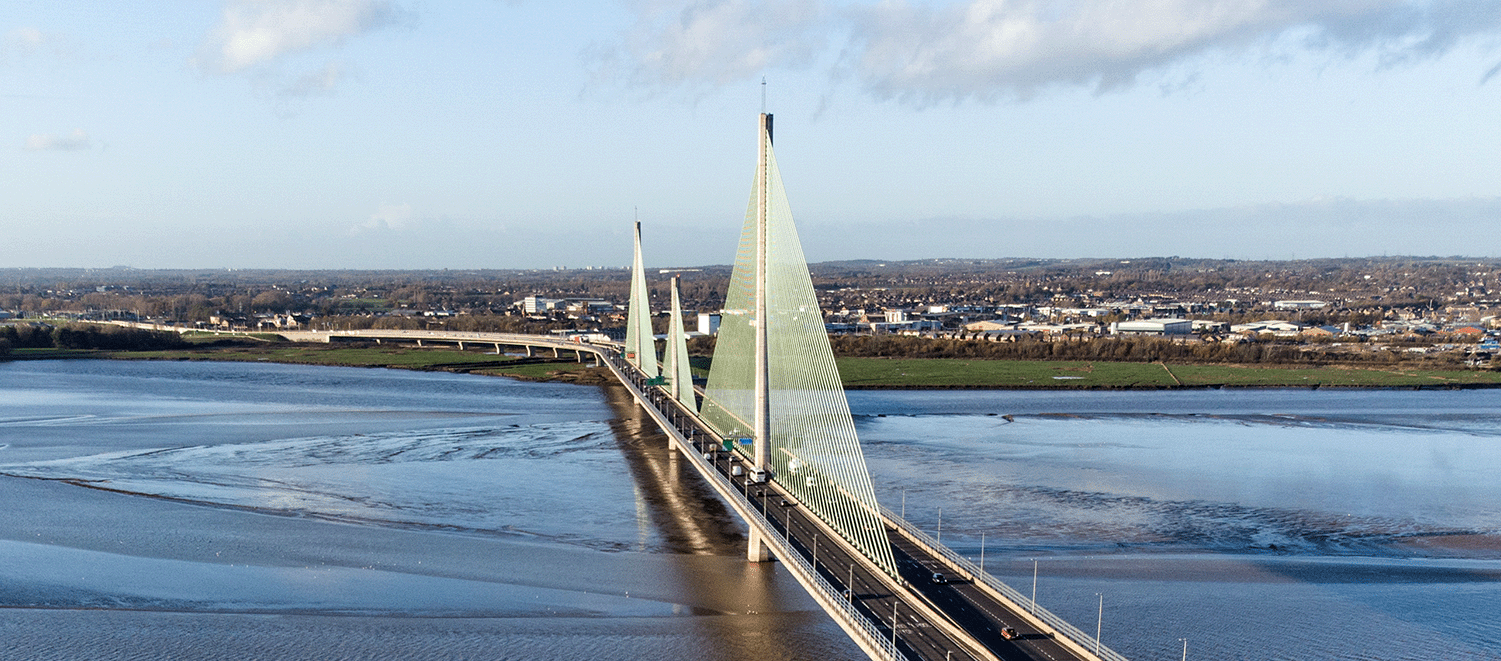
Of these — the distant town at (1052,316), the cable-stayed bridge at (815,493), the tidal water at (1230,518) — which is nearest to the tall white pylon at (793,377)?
the cable-stayed bridge at (815,493)

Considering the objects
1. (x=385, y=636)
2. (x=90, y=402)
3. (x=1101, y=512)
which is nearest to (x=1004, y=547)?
(x=1101, y=512)

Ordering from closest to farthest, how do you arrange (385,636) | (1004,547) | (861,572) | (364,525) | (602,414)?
1. (861,572)
2. (385,636)
3. (1004,547)
4. (364,525)
5. (602,414)

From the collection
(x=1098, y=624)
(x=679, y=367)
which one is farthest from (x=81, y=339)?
(x=1098, y=624)

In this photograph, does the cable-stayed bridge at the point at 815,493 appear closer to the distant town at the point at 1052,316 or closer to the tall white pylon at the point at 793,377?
the tall white pylon at the point at 793,377

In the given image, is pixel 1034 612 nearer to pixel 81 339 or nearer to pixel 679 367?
pixel 679 367

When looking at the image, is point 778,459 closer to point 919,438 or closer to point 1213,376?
point 919,438

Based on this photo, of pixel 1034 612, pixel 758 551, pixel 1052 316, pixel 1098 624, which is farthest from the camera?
pixel 1052 316

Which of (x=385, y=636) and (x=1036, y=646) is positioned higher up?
(x=1036, y=646)
